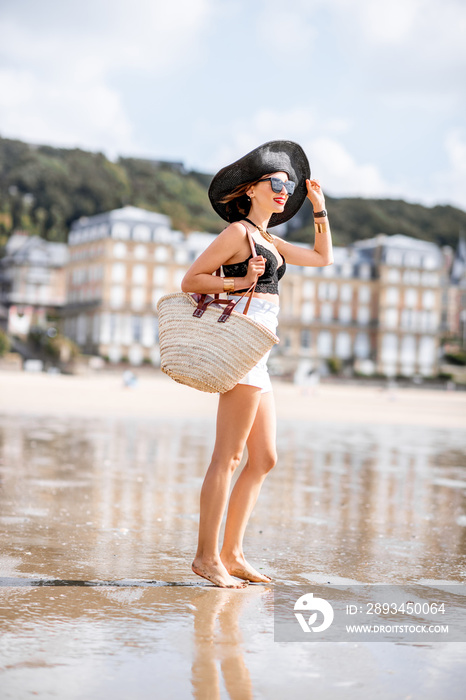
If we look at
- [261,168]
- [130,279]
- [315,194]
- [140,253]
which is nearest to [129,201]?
[140,253]

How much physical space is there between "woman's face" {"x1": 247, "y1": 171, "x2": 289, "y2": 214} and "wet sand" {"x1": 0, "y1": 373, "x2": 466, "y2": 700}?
1502mm

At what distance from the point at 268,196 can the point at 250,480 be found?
1155mm

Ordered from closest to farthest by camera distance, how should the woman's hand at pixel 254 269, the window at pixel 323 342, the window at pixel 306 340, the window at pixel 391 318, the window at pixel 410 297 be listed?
the woman's hand at pixel 254 269 < the window at pixel 306 340 < the window at pixel 323 342 < the window at pixel 391 318 < the window at pixel 410 297

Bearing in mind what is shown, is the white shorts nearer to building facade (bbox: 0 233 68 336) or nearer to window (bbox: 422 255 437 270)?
building facade (bbox: 0 233 68 336)

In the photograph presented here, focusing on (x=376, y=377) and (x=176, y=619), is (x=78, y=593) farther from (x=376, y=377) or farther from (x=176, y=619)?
(x=376, y=377)

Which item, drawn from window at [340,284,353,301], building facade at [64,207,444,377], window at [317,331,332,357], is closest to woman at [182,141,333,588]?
building facade at [64,207,444,377]

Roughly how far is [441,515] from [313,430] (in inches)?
381

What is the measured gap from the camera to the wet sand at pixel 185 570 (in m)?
2.35

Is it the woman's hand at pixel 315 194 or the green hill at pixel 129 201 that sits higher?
the green hill at pixel 129 201

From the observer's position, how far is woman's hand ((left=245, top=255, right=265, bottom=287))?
3.51 m

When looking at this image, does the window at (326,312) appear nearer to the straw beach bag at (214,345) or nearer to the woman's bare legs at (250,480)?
the woman's bare legs at (250,480)

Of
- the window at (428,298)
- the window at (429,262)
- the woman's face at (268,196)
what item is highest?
the window at (429,262)

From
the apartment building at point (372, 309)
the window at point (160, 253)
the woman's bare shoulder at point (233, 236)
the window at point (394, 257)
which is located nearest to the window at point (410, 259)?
the apartment building at point (372, 309)

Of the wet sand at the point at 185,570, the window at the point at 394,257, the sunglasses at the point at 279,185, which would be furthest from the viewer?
the window at the point at 394,257
